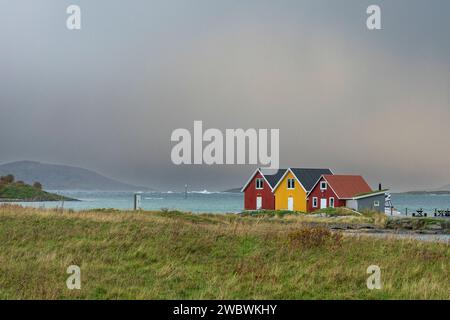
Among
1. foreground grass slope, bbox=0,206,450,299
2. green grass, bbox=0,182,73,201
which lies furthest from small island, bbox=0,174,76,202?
foreground grass slope, bbox=0,206,450,299

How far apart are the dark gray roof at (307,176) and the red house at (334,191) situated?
3.69 feet

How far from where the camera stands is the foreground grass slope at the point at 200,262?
1498 centimetres

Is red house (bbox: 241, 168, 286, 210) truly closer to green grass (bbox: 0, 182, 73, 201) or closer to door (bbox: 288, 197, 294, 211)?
door (bbox: 288, 197, 294, 211)

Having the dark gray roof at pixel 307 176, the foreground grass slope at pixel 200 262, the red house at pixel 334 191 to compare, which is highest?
the dark gray roof at pixel 307 176

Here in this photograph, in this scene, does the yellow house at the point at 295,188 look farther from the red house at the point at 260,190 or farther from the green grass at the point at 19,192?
the green grass at the point at 19,192

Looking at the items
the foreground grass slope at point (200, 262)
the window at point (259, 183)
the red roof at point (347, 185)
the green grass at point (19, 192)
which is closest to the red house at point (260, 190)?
the window at point (259, 183)

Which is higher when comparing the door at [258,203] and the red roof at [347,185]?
the red roof at [347,185]

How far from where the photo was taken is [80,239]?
21.6 m

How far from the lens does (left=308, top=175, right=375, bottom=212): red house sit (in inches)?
2574

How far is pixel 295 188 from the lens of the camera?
6931 cm

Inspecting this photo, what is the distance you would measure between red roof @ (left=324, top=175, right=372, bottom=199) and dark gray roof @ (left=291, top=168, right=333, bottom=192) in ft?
8.71

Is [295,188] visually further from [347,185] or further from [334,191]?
[347,185]
